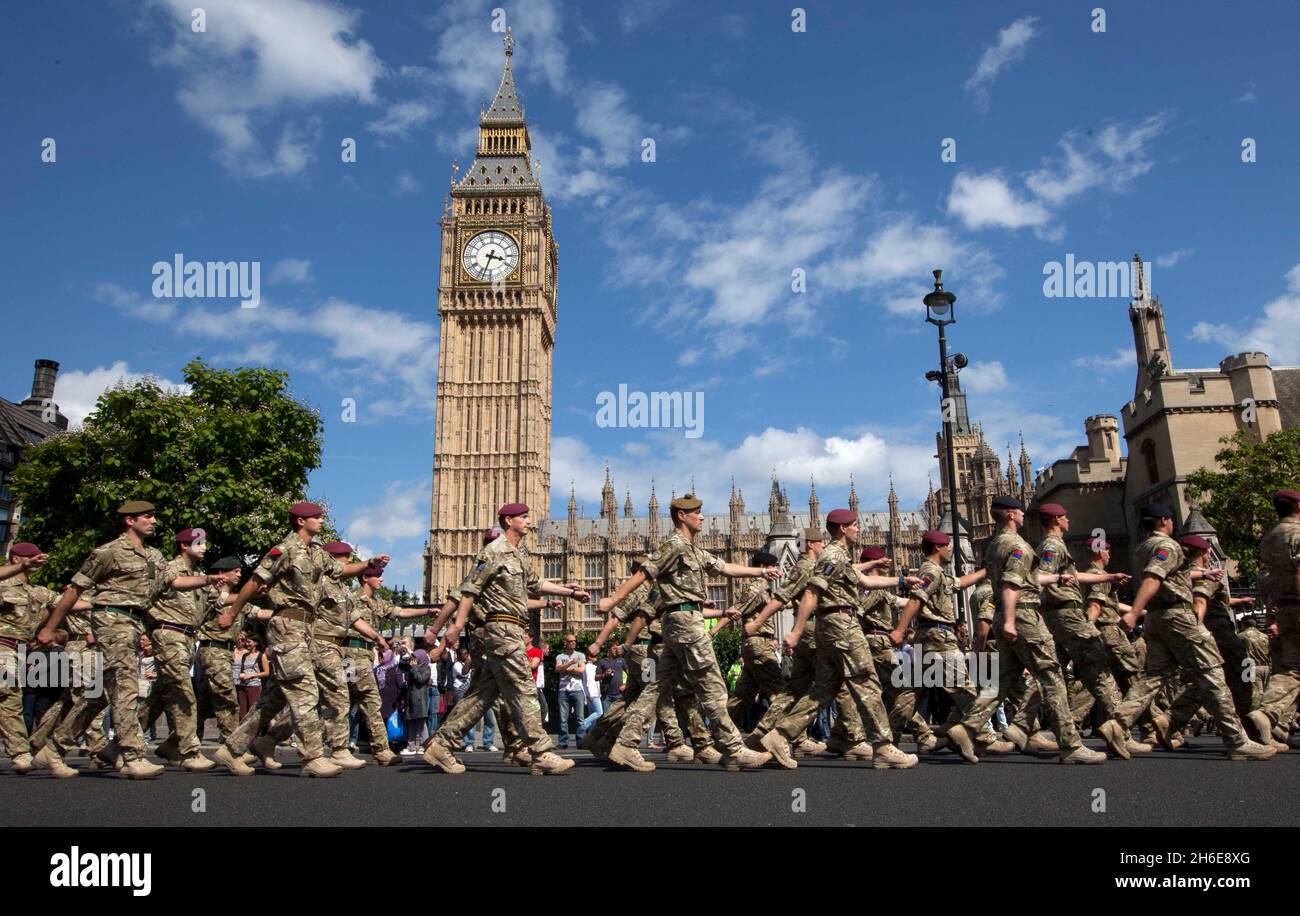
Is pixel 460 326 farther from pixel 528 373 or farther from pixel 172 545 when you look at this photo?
pixel 172 545

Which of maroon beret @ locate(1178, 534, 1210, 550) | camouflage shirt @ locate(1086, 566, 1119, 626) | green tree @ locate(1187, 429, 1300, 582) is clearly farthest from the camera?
green tree @ locate(1187, 429, 1300, 582)

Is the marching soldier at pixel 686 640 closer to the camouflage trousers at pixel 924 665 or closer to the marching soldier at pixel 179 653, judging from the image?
the camouflage trousers at pixel 924 665

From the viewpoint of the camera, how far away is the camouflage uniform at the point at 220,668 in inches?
318

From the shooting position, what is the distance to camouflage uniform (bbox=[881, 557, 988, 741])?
7.44m

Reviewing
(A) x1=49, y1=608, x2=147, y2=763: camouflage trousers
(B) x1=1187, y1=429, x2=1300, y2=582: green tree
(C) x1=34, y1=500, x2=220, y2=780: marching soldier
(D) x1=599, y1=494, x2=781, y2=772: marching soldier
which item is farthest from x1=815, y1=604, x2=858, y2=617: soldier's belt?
(B) x1=1187, y1=429, x2=1300, y2=582: green tree

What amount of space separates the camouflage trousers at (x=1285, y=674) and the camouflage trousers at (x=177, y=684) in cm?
892

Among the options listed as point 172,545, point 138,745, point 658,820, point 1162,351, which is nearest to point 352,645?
point 138,745

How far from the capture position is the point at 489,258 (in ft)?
249

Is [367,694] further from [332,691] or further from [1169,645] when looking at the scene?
[1169,645]

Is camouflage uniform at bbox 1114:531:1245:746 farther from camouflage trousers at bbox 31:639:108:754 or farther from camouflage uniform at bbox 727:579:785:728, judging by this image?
camouflage trousers at bbox 31:639:108:754

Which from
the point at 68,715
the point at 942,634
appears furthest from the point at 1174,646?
the point at 68,715

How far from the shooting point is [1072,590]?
733cm
